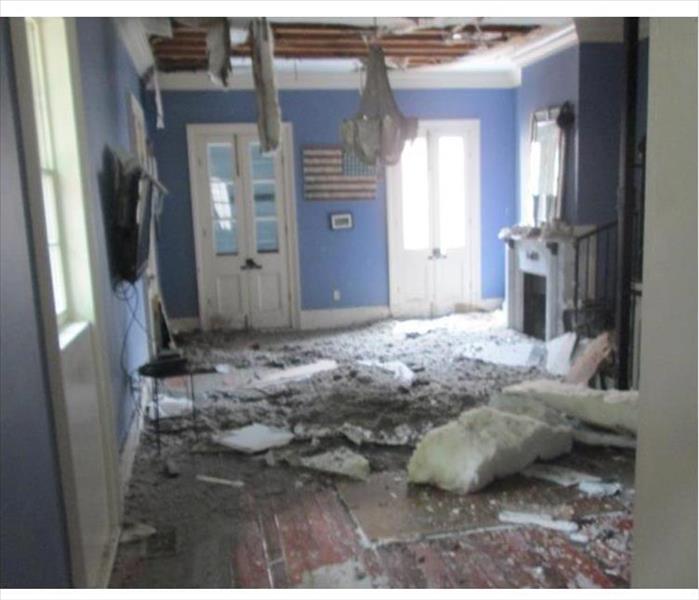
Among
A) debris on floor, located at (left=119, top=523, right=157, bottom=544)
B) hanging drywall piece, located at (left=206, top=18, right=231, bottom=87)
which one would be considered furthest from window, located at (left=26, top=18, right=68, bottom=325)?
hanging drywall piece, located at (left=206, top=18, right=231, bottom=87)

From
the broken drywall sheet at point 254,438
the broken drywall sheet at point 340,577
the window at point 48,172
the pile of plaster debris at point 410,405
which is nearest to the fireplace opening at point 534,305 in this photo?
the pile of plaster debris at point 410,405

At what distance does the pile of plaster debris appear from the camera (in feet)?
10.6

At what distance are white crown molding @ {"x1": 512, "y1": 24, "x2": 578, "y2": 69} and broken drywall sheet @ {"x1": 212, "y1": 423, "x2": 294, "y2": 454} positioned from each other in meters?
4.18

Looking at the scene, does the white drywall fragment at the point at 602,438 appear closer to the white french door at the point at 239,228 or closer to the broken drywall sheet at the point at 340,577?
the broken drywall sheet at the point at 340,577

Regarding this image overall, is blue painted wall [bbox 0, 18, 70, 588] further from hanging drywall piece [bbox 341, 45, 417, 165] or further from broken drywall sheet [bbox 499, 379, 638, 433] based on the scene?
hanging drywall piece [bbox 341, 45, 417, 165]

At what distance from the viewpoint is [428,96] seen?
7.47m

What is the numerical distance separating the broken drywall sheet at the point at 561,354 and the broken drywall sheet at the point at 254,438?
246 centimetres

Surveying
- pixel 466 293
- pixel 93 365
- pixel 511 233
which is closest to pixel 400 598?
pixel 93 365

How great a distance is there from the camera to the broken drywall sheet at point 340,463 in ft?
11.0

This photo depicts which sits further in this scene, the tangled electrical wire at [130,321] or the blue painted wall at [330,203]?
the blue painted wall at [330,203]

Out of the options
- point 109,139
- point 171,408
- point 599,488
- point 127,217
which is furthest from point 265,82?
point 599,488

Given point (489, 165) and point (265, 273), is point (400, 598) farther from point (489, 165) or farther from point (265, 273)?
point (489, 165)

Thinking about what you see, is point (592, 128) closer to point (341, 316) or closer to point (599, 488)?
point (341, 316)

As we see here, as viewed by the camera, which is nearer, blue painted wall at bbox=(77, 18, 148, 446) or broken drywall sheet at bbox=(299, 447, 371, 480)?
blue painted wall at bbox=(77, 18, 148, 446)
